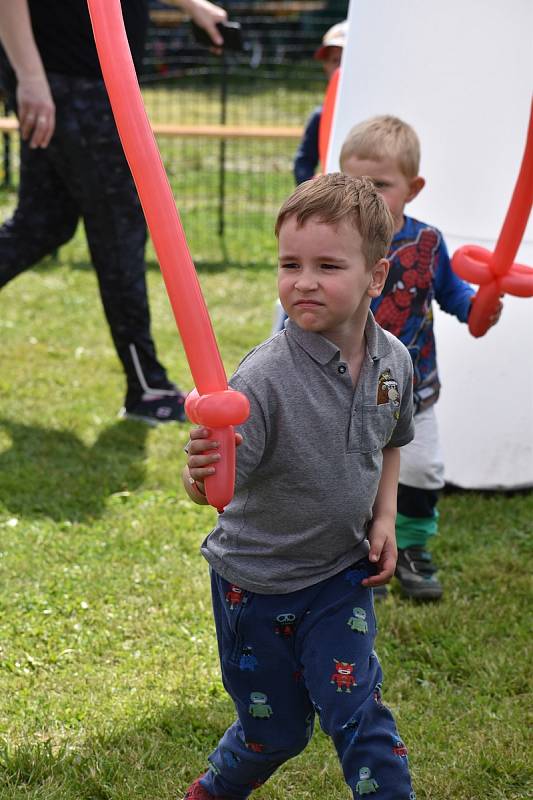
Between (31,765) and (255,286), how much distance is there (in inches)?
191

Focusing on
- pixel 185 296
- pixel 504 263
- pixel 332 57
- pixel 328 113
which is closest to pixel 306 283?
pixel 185 296

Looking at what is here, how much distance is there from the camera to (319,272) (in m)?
1.99

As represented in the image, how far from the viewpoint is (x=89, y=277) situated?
6.98 metres

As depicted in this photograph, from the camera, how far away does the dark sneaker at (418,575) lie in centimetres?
337

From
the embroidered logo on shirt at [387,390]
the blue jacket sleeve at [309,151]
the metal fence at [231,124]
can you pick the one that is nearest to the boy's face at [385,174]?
the embroidered logo on shirt at [387,390]

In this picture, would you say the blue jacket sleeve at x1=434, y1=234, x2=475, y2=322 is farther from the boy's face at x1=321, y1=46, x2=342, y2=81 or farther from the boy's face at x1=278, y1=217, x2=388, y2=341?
the boy's face at x1=321, y1=46, x2=342, y2=81

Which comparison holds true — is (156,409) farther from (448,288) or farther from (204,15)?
(448,288)

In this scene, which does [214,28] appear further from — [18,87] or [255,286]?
[255,286]

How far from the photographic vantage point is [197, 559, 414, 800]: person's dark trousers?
6.53 feet

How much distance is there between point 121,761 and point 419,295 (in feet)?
4.89

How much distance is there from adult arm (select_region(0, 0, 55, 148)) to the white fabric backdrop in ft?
3.42

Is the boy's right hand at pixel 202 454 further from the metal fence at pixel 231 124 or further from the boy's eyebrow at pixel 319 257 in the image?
the metal fence at pixel 231 124

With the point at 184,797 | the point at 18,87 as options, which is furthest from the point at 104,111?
the point at 184,797

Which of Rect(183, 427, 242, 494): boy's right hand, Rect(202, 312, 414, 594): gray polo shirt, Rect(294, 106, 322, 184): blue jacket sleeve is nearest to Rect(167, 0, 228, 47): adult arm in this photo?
Rect(294, 106, 322, 184): blue jacket sleeve
